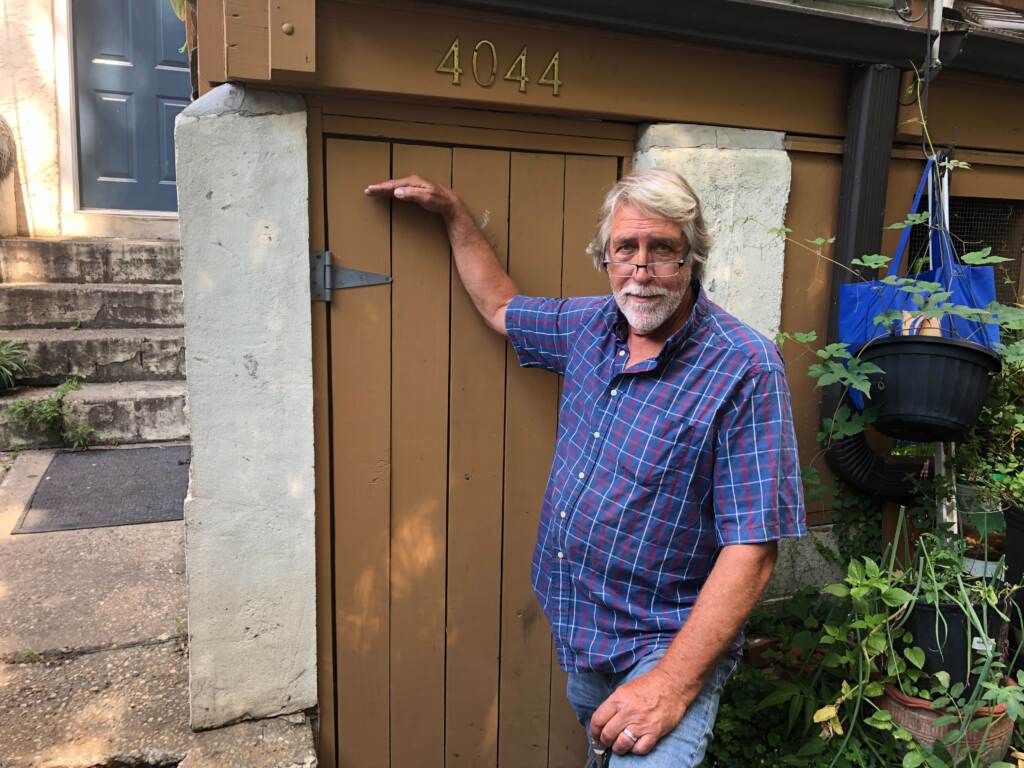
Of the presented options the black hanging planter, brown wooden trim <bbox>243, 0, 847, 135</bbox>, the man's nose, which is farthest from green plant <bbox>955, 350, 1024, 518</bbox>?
the man's nose

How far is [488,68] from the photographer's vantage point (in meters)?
2.25

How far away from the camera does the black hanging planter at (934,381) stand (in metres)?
2.28

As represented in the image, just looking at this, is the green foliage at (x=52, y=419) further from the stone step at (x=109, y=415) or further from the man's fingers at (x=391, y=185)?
the man's fingers at (x=391, y=185)

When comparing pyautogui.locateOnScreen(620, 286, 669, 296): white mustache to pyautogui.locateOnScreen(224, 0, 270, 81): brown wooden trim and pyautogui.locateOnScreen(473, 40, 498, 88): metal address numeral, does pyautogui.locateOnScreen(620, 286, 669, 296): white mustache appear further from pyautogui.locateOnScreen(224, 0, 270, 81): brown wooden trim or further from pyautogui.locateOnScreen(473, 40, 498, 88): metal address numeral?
pyautogui.locateOnScreen(224, 0, 270, 81): brown wooden trim

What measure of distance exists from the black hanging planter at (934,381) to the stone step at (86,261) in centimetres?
497

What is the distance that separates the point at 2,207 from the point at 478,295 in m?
5.42

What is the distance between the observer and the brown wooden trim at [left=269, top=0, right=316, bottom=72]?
195cm

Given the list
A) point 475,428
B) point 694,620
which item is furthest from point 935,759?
point 475,428

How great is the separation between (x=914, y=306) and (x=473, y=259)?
4.73 ft

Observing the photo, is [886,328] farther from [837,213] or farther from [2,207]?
[2,207]

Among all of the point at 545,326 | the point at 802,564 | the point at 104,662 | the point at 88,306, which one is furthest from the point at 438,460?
the point at 88,306

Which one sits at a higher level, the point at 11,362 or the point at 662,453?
the point at 662,453

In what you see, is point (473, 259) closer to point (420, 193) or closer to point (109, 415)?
point (420, 193)

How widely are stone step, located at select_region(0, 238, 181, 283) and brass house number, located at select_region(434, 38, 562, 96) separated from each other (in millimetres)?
4125
